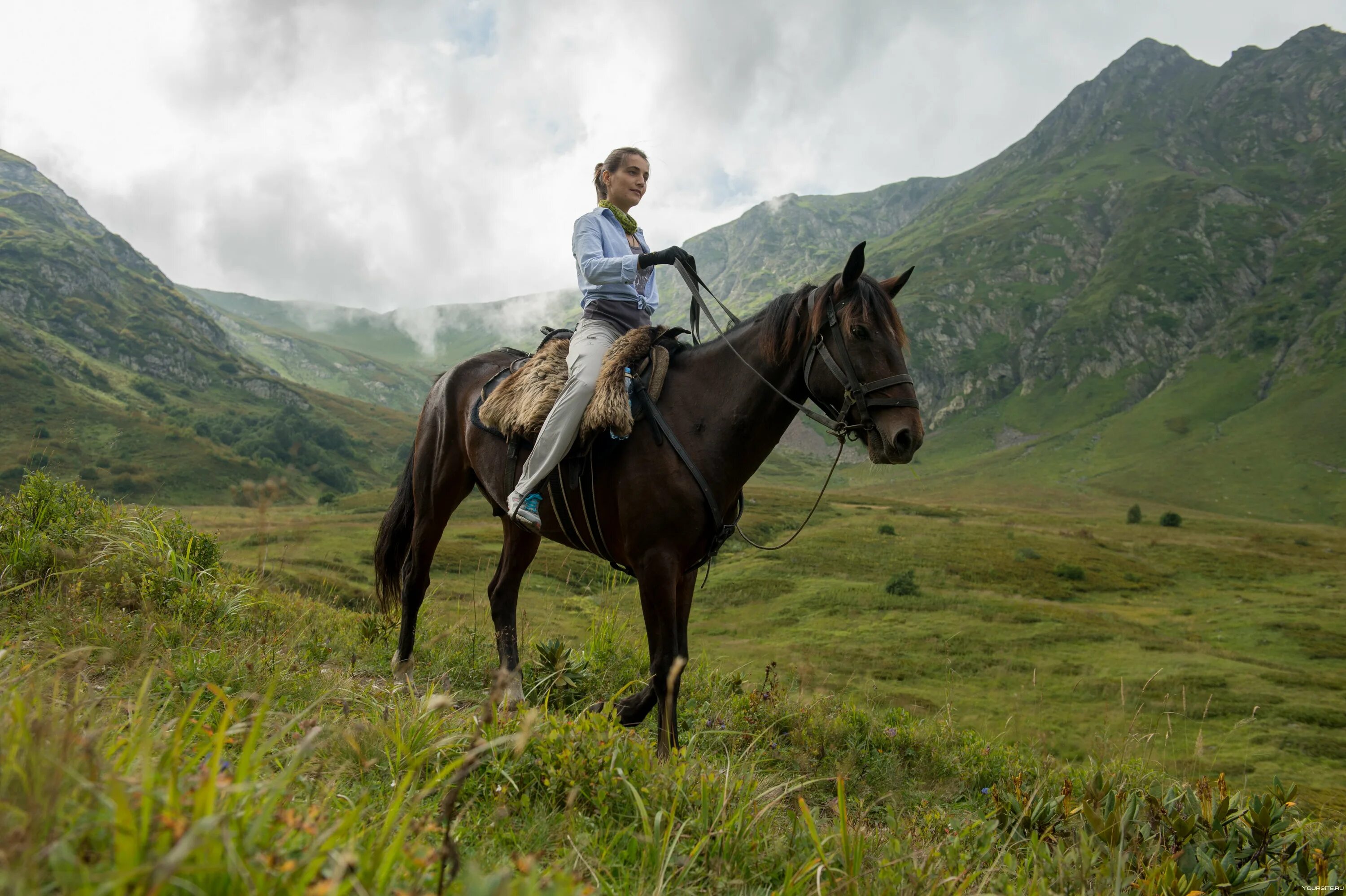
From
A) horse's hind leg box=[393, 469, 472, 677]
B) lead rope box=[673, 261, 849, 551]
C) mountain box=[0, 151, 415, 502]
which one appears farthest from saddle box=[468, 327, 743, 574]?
mountain box=[0, 151, 415, 502]

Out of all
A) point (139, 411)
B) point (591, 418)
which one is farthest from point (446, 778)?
point (139, 411)

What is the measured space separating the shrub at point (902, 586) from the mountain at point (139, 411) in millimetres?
54734

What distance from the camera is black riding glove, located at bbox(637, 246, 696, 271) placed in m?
5.48

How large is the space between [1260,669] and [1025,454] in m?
146

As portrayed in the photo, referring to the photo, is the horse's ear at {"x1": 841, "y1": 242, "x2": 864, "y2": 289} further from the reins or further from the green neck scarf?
the green neck scarf

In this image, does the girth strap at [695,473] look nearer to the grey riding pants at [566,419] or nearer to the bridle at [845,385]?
the grey riding pants at [566,419]

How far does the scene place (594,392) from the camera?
5.22 metres

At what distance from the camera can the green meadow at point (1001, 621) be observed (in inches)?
467

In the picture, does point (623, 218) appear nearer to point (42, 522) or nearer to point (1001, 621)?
point (42, 522)

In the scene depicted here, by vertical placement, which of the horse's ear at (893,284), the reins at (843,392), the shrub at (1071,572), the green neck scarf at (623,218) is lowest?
the shrub at (1071,572)

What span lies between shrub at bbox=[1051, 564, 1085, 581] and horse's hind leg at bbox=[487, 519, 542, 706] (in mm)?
34432

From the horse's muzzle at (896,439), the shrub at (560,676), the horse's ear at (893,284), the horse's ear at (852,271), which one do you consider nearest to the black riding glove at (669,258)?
the horse's ear at (852,271)

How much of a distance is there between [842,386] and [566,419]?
7.09 ft

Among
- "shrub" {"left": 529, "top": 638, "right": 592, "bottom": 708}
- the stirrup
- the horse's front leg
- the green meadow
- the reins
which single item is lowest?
the green meadow
